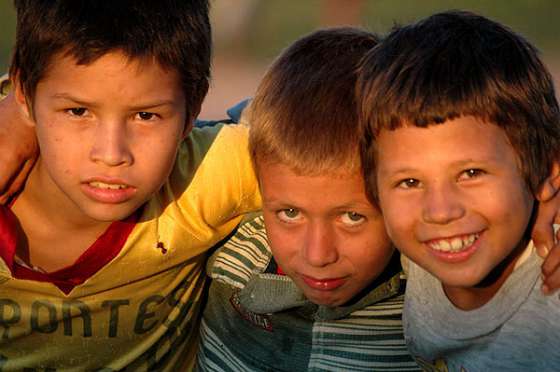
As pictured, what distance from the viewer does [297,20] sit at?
14062mm

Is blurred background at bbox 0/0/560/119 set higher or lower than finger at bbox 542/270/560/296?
lower

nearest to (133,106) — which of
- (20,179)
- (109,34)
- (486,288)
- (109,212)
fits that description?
(109,34)

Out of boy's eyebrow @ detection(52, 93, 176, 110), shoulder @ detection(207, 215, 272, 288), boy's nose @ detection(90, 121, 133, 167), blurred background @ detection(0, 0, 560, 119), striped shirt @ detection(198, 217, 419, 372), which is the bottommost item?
blurred background @ detection(0, 0, 560, 119)

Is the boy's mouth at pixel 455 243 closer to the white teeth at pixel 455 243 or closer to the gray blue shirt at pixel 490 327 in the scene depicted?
the white teeth at pixel 455 243

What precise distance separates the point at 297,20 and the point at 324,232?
459 inches

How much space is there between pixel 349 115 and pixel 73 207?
863 mm

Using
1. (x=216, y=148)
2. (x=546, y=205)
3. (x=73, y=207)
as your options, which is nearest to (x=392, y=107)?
(x=546, y=205)

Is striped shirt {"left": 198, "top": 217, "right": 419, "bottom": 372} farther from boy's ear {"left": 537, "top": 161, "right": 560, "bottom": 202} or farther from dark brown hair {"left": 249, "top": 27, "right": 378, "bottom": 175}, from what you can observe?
boy's ear {"left": 537, "top": 161, "right": 560, "bottom": 202}

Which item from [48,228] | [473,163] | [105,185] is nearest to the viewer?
[473,163]

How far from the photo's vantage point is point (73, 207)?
2881 millimetres

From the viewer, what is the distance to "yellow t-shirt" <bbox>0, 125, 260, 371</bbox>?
289 cm

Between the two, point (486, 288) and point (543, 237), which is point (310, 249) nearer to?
point (486, 288)

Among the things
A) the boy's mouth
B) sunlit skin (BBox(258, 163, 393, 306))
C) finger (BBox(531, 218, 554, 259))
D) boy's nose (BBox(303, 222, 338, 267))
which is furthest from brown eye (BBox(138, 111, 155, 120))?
finger (BBox(531, 218, 554, 259))

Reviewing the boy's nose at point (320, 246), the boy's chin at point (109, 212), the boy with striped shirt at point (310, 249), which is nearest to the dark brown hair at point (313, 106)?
the boy with striped shirt at point (310, 249)
